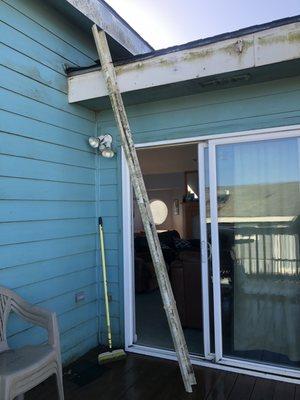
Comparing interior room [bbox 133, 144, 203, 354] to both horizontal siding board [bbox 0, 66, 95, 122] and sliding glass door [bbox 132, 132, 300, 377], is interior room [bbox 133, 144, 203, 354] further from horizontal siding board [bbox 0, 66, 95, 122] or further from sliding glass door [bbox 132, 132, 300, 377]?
horizontal siding board [bbox 0, 66, 95, 122]

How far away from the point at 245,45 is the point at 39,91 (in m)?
1.67

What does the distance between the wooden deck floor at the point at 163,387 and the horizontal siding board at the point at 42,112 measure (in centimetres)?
214

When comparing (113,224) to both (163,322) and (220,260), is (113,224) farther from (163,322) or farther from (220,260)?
(163,322)

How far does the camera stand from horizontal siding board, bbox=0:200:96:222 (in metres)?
2.61

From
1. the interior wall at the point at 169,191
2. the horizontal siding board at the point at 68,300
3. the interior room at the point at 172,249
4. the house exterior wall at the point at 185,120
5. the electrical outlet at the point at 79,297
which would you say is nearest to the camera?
the house exterior wall at the point at 185,120

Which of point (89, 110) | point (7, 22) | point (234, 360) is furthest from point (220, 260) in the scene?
point (7, 22)

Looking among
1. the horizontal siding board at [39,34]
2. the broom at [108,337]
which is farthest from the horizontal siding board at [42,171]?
the horizontal siding board at [39,34]

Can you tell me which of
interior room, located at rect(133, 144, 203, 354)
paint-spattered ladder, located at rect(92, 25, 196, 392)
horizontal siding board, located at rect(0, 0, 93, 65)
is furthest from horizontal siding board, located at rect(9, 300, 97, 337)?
horizontal siding board, located at rect(0, 0, 93, 65)

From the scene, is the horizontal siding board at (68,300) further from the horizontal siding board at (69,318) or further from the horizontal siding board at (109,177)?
the horizontal siding board at (109,177)

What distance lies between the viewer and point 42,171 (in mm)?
2945

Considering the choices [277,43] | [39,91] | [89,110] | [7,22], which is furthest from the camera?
[89,110]

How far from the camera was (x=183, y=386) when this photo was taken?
270 centimetres

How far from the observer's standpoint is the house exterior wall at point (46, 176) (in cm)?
264

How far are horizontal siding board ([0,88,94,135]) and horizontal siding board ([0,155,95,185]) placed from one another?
362mm
